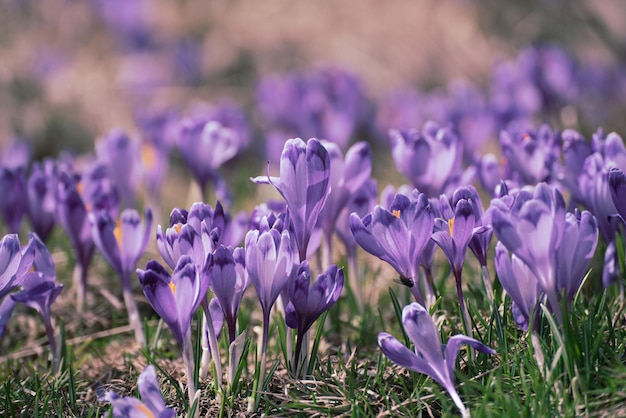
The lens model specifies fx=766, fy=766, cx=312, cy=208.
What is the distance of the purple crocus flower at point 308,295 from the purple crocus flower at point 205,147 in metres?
1.16

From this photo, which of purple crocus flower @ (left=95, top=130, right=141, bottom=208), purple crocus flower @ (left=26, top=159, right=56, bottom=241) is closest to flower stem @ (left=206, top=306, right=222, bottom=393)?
purple crocus flower @ (left=26, top=159, right=56, bottom=241)

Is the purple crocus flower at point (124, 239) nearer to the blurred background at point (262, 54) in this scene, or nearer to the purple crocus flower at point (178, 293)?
the purple crocus flower at point (178, 293)

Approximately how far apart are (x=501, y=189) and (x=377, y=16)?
575cm

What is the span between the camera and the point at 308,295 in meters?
1.84

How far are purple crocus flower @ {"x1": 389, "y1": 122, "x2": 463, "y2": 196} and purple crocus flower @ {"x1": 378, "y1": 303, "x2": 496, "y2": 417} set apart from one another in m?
0.85

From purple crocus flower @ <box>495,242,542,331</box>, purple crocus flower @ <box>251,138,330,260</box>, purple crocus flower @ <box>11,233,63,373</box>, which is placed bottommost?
purple crocus flower @ <box>11,233,63,373</box>

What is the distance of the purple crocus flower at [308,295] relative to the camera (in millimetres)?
1842

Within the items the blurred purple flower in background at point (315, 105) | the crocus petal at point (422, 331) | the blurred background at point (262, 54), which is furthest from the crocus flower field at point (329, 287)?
the blurred background at point (262, 54)

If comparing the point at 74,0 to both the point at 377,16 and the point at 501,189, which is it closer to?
the point at 377,16

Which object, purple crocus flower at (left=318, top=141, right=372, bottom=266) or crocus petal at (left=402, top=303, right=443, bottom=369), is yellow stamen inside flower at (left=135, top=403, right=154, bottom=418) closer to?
crocus petal at (left=402, top=303, right=443, bottom=369)

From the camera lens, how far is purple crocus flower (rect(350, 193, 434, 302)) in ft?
6.07

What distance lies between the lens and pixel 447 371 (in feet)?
5.68

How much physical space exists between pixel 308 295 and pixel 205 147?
1.29 meters

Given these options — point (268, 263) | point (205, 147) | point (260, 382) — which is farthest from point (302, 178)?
point (205, 147)
